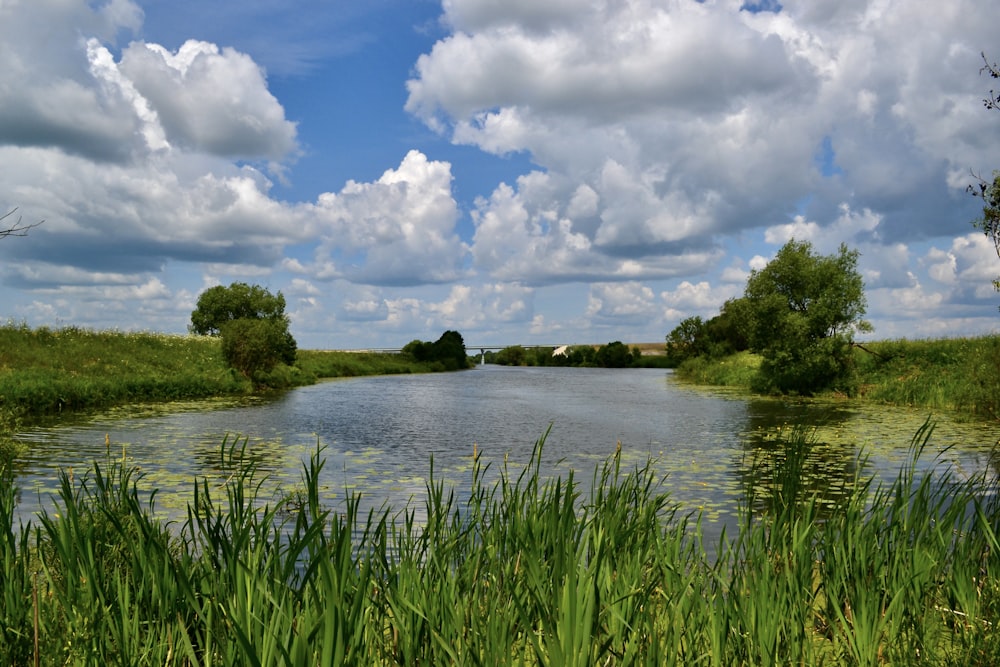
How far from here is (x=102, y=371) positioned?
32.2m

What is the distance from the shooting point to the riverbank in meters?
23.3

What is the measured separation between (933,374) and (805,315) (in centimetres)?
615

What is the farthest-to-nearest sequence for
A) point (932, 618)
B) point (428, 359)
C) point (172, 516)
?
1. point (428, 359)
2. point (172, 516)
3. point (932, 618)

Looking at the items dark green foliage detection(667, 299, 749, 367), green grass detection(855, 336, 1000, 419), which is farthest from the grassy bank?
dark green foliage detection(667, 299, 749, 367)

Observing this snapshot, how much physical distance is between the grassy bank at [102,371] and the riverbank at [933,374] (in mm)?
27745

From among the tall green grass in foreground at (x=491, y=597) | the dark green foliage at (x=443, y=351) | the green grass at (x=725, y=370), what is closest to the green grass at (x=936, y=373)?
the green grass at (x=725, y=370)

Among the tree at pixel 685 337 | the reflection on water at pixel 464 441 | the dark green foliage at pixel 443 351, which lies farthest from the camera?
the dark green foliage at pixel 443 351

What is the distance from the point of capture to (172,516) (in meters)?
9.74

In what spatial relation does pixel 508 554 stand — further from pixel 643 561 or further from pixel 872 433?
pixel 872 433

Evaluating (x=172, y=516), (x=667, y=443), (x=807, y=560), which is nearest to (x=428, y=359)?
(x=667, y=443)

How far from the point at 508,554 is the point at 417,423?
20373mm

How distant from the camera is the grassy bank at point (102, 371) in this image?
2500 centimetres

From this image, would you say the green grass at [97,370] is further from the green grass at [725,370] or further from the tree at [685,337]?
the tree at [685,337]

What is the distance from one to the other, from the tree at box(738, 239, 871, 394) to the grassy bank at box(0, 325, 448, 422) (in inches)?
1093
